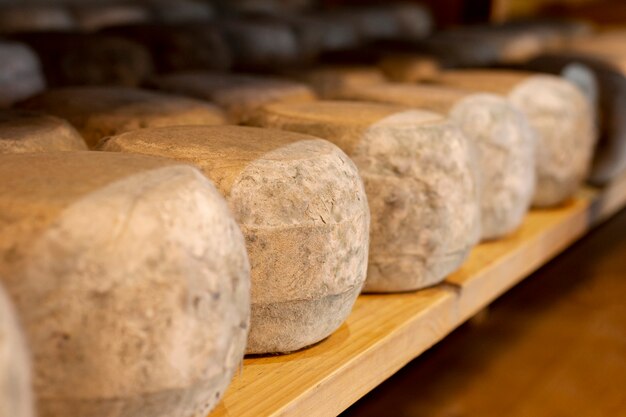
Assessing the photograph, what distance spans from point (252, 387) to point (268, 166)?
0.23 metres

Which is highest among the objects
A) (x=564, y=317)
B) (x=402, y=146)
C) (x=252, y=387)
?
(x=402, y=146)

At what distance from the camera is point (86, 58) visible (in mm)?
1738

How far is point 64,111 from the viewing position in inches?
49.6

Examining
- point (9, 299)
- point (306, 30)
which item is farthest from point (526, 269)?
point (306, 30)

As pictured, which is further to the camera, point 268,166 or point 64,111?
point 64,111

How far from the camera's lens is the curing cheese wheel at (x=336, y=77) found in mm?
1770

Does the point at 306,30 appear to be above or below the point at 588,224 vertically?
above

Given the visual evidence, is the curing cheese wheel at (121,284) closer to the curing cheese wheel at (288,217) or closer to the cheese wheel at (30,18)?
the curing cheese wheel at (288,217)

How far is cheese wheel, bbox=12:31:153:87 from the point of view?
173 centimetres

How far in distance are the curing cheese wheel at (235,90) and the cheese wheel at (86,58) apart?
155 millimetres

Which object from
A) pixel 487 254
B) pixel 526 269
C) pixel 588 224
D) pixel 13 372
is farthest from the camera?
pixel 588 224

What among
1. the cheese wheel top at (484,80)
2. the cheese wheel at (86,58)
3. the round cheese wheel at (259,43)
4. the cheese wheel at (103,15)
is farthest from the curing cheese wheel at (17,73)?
the cheese wheel at (103,15)

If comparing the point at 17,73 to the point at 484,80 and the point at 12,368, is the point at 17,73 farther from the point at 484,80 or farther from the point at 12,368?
the point at 12,368

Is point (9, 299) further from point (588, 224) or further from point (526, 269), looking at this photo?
point (588, 224)
